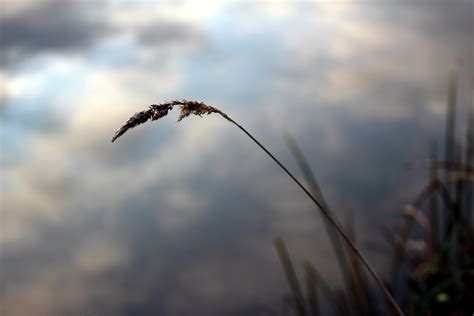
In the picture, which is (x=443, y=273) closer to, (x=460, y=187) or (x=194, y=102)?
(x=460, y=187)

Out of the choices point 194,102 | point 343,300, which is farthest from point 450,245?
point 194,102

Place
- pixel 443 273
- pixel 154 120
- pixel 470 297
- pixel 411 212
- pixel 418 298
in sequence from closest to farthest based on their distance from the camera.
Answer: pixel 154 120, pixel 418 298, pixel 470 297, pixel 443 273, pixel 411 212

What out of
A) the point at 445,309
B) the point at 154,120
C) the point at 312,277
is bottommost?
the point at 445,309

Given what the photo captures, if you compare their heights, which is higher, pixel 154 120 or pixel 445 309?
pixel 154 120

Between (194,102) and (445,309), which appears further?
(445,309)

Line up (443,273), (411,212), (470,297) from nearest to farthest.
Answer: (470,297), (443,273), (411,212)

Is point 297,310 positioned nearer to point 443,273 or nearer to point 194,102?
point 443,273

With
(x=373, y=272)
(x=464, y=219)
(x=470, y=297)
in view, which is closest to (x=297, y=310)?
(x=470, y=297)

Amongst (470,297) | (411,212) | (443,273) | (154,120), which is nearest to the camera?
(154,120)

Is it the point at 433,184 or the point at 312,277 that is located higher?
the point at 433,184
